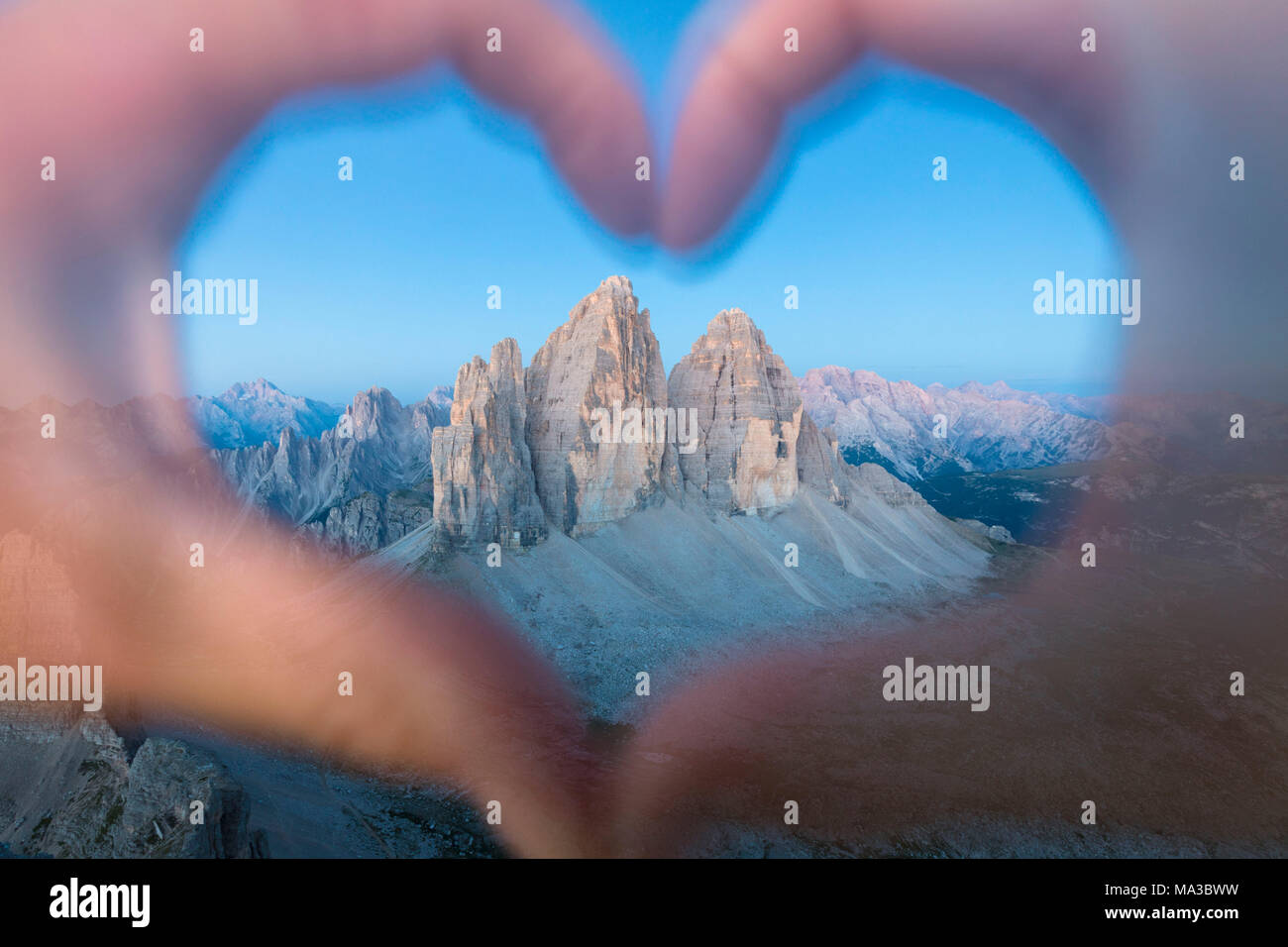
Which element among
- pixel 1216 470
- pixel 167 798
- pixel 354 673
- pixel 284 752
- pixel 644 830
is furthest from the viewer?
pixel 1216 470

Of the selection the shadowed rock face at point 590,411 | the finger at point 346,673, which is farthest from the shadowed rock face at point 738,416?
the finger at point 346,673

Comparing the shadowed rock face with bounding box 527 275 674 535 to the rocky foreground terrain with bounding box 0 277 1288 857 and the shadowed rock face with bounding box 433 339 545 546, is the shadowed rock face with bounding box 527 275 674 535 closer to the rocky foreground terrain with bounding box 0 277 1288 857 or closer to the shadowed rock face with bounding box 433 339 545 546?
the rocky foreground terrain with bounding box 0 277 1288 857

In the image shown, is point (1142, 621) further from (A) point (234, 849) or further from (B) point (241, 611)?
(B) point (241, 611)

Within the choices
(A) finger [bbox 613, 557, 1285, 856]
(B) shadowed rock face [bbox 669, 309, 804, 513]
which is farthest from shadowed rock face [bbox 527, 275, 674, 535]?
(A) finger [bbox 613, 557, 1285, 856]

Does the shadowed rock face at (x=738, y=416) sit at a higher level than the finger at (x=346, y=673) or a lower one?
higher

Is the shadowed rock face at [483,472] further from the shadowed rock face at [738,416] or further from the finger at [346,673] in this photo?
the shadowed rock face at [738,416]
